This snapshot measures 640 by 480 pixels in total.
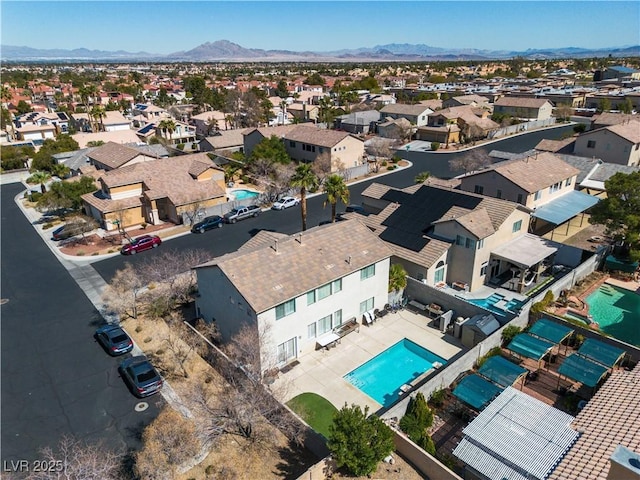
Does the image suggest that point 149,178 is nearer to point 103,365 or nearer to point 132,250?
point 132,250

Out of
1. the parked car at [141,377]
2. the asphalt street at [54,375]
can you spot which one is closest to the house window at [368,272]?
the parked car at [141,377]

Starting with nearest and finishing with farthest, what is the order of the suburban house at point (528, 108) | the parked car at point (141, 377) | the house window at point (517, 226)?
1. the parked car at point (141, 377)
2. the house window at point (517, 226)
3. the suburban house at point (528, 108)

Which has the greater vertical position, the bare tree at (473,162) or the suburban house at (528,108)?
the suburban house at (528,108)

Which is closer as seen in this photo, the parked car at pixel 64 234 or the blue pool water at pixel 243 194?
the parked car at pixel 64 234

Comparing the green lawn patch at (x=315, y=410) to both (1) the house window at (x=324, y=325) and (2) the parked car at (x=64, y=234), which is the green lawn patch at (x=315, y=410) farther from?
(2) the parked car at (x=64, y=234)

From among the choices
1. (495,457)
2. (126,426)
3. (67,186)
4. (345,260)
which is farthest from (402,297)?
(67,186)

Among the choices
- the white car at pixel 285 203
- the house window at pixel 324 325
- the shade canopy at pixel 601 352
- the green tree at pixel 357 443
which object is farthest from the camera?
the white car at pixel 285 203
